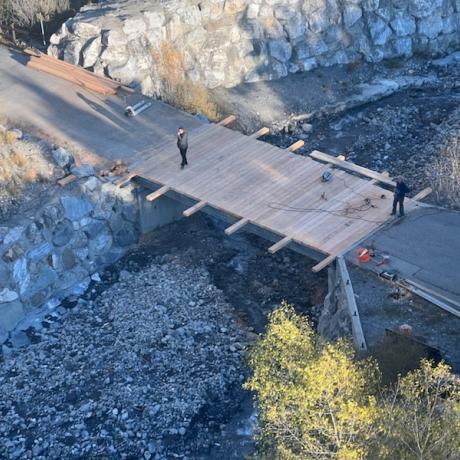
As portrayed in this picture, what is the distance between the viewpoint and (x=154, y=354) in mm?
21812

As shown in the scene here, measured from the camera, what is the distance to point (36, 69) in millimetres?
30703

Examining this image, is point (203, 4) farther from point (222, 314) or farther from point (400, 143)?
point (222, 314)

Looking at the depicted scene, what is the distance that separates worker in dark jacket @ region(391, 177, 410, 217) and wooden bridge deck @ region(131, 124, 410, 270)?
1.46ft

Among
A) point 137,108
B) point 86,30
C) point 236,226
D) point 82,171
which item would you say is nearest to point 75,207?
point 82,171

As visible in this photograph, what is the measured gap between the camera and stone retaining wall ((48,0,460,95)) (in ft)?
99.9

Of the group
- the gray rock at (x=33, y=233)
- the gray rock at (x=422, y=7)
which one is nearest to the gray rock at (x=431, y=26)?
the gray rock at (x=422, y=7)

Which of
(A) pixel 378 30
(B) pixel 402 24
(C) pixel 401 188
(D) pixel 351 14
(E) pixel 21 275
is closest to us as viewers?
(C) pixel 401 188

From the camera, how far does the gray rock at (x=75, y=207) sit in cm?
2427

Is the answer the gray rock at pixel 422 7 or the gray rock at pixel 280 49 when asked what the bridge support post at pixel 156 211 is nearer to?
the gray rock at pixel 280 49

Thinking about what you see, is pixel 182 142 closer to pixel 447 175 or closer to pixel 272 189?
pixel 272 189

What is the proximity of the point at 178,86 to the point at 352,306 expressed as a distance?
1343 centimetres

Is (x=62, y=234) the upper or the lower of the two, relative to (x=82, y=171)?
lower

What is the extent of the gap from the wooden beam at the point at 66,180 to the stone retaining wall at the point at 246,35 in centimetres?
656

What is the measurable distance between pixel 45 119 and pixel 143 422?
40.3ft
